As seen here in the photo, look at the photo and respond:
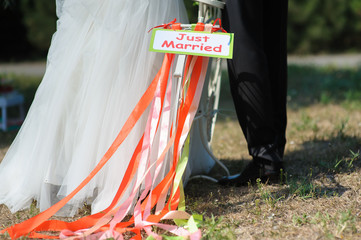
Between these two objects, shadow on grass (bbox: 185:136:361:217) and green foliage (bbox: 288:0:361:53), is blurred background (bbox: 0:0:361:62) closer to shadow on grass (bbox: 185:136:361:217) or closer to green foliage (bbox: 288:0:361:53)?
green foliage (bbox: 288:0:361:53)

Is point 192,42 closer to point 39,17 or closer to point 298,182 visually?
A: point 298,182

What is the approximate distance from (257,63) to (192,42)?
39cm

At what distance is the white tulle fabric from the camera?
6.23 ft

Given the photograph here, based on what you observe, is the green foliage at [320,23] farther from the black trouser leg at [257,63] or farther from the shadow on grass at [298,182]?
the black trouser leg at [257,63]

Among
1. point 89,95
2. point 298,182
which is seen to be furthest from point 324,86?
point 89,95

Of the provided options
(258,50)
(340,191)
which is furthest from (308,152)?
(258,50)

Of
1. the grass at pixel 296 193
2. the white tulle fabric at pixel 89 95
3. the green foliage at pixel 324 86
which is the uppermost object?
the white tulle fabric at pixel 89 95

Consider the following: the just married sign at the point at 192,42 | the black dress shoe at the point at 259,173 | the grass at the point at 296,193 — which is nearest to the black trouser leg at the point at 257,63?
the black dress shoe at the point at 259,173

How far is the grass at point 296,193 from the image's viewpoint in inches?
67.5

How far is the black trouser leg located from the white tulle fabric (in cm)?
33

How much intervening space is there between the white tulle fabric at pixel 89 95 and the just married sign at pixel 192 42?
161 mm

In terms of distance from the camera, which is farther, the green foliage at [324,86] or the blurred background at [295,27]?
the blurred background at [295,27]

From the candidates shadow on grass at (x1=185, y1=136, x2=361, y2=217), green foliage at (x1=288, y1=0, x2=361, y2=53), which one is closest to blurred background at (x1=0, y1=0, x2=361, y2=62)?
green foliage at (x1=288, y1=0, x2=361, y2=53)

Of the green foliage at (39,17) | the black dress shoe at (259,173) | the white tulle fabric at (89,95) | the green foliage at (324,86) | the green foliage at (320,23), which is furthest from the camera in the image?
the green foliage at (320,23)
